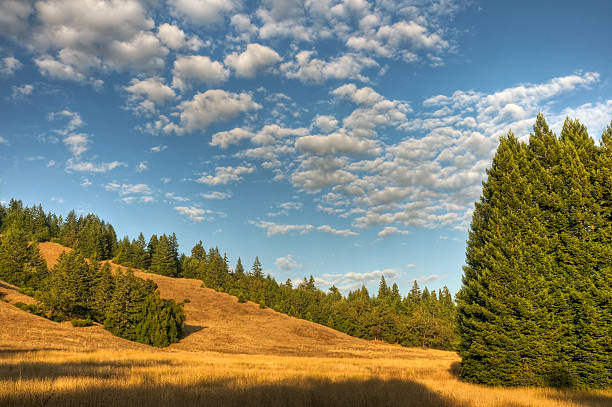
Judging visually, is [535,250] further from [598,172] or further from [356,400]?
[356,400]

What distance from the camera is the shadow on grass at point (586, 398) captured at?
499 inches

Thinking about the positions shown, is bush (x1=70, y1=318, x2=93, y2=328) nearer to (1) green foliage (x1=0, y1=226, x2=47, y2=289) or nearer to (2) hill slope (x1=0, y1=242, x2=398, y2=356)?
(2) hill slope (x1=0, y1=242, x2=398, y2=356)

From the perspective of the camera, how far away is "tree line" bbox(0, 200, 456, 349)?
8550 centimetres

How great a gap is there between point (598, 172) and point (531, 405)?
40.0 feet

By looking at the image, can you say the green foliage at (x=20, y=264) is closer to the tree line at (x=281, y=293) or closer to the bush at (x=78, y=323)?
the tree line at (x=281, y=293)

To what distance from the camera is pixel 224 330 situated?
54.9 meters

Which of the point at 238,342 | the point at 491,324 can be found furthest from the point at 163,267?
the point at 491,324

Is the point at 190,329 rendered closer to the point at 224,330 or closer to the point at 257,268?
the point at 224,330

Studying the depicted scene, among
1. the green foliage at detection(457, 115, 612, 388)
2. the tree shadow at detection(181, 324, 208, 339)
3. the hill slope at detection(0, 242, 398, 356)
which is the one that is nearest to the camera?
the green foliage at detection(457, 115, 612, 388)

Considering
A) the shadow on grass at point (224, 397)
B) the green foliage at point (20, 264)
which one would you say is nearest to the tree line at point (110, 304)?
the green foliage at point (20, 264)

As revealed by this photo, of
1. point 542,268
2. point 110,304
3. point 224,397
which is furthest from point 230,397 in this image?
point 110,304

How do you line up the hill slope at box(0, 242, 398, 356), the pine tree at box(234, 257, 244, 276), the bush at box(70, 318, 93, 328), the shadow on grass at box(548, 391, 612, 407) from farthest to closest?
1. the pine tree at box(234, 257, 244, 276)
2. the bush at box(70, 318, 93, 328)
3. the hill slope at box(0, 242, 398, 356)
4. the shadow on grass at box(548, 391, 612, 407)

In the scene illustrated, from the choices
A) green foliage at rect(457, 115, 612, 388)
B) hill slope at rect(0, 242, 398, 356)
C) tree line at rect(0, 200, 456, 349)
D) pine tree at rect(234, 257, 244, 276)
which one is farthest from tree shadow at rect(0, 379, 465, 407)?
pine tree at rect(234, 257, 244, 276)

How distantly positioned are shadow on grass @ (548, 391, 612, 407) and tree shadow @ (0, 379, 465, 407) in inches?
236
